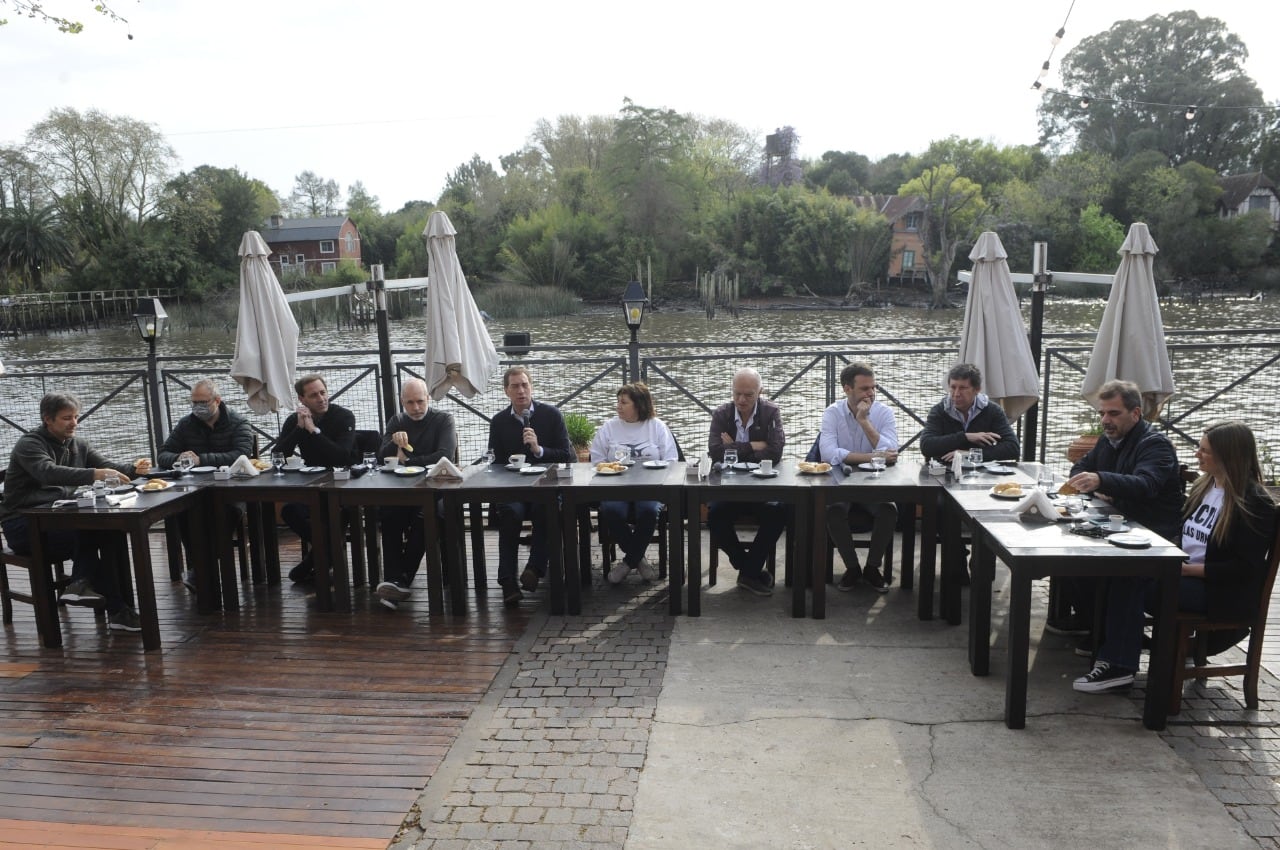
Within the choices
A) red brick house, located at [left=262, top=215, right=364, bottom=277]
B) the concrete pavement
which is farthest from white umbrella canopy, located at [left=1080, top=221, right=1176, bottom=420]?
red brick house, located at [left=262, top=215, right=364, bottom=277]

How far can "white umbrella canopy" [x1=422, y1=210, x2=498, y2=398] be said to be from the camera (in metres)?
6.93

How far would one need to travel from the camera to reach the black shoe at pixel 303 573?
248 inches

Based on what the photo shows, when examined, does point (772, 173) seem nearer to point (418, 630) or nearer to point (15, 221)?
point (15, 221)

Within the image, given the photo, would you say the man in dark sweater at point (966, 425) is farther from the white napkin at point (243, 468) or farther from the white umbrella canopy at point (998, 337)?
the white napkin at point (243, 468)

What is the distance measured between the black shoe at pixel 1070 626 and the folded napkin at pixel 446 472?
3.64 metres

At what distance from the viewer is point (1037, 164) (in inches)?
2474

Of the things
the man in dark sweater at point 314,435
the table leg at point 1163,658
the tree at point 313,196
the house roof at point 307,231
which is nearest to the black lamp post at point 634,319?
the man in dark sweater at point 314,435

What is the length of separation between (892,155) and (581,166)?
101ft

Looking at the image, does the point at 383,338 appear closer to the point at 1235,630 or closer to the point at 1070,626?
the point at 1070,626

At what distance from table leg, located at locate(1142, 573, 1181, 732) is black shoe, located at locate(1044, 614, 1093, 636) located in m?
1.03

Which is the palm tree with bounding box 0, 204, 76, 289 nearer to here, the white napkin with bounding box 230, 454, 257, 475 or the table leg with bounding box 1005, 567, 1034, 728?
the white napkin with bounding box 230, 454, 257, 475

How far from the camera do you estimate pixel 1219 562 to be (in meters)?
4.03

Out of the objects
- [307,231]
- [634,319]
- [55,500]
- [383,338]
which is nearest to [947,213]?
[307,231]

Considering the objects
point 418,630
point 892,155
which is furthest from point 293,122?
point 418,630
